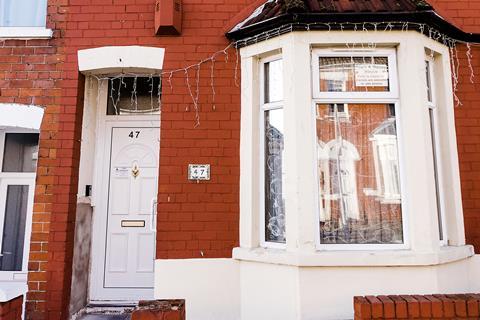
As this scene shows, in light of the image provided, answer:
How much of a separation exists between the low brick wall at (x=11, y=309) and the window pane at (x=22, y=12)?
10.8ft

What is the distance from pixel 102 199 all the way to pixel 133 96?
138 cm

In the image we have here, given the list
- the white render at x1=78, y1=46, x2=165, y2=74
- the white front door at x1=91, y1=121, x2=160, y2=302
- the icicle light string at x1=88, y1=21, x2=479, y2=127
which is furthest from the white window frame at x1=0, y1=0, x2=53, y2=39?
the white front door at x1=91, y1=121, x2=160, y2=302

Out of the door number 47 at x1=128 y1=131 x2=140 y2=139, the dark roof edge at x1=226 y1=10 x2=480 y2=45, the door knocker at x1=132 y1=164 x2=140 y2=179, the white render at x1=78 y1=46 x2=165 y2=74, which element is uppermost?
the dark roof edge at x1=226 y1=10 x2=480 y2=45

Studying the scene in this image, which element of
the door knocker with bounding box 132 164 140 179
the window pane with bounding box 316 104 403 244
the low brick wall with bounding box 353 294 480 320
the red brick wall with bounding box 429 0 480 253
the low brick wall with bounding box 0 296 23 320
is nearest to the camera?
the low brick wall with bounding box 0 296 23 320

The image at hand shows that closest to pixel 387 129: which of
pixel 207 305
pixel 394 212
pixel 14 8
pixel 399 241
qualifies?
pixel 394 212

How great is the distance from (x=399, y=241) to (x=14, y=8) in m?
5.09

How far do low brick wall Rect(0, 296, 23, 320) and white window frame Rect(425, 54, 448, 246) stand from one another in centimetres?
394

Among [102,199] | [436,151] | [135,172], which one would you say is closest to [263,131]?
[135,172]

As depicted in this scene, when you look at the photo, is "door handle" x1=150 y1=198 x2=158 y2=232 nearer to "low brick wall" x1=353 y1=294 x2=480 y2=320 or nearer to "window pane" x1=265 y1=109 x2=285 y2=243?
"window pane" x1=265 y1=109 x2=285 y2=243

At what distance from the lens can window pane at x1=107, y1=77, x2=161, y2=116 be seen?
16.5 ft

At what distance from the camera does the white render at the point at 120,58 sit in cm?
440

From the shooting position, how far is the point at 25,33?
447cm

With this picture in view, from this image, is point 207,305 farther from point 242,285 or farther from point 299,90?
point 299,90

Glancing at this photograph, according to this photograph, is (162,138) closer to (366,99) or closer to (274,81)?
(274,81)
